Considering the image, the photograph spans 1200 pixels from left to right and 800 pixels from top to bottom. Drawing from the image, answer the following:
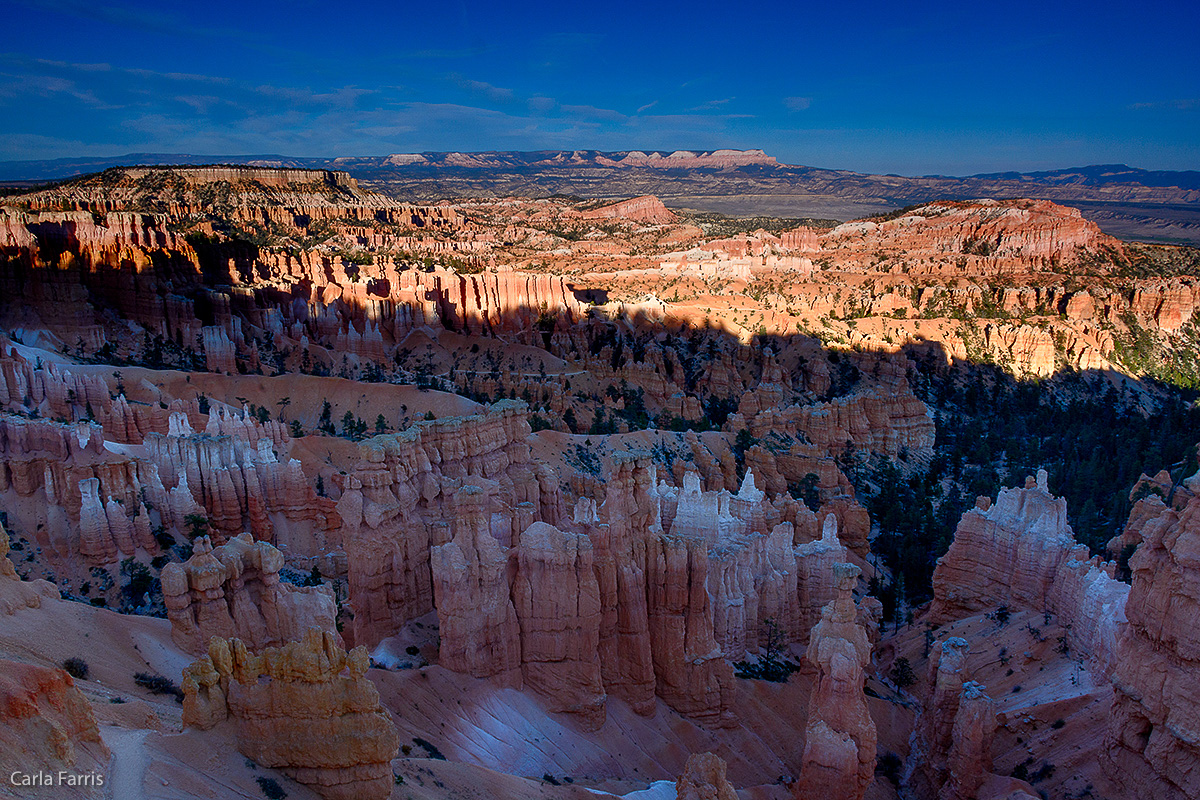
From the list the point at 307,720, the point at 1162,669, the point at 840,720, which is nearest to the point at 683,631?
the point at 840,720

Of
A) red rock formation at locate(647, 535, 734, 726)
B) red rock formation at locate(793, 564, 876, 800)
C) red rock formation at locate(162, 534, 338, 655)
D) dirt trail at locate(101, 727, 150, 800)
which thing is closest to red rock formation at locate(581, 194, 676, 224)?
red rock formation at locate(647, 535, 734, 726)

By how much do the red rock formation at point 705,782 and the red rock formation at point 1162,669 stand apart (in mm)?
8537

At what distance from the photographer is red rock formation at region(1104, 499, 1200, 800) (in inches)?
579

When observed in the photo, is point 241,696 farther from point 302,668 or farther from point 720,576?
point 720,576

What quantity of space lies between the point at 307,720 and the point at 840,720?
38.2 ft

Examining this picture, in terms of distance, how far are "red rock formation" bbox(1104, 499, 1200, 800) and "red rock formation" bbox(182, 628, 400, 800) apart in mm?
14460

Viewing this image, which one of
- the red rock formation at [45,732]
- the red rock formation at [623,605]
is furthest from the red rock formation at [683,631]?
the red rock formation at [45,732]

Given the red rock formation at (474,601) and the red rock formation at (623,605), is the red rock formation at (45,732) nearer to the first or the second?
the red rock formation at (474,601)

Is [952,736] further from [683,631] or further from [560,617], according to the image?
[560,617]

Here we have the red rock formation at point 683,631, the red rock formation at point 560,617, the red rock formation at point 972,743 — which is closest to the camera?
the red rock formation at point 972,743

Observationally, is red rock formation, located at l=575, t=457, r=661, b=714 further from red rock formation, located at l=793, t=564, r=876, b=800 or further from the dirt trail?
the dirt trail

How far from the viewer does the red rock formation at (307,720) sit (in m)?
11.5

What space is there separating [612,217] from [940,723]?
5975 inches

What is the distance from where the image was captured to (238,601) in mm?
19531
